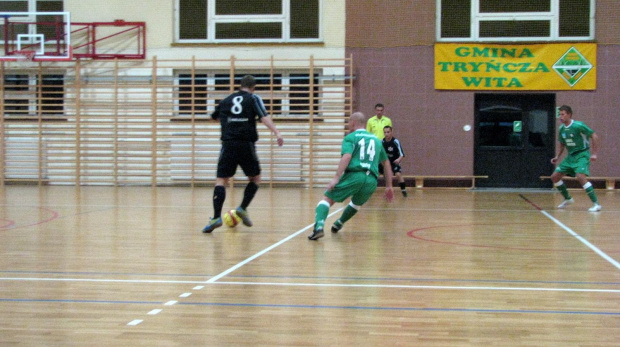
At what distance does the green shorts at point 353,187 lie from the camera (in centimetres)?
779

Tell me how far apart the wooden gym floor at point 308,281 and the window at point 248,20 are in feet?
28.3

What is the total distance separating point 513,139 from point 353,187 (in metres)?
11.0

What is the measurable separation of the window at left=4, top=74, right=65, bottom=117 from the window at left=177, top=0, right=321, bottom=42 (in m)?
3.26

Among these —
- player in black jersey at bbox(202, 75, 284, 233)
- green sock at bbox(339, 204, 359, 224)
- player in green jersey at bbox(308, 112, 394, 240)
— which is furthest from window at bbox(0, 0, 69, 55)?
player in green jersey at bbox(308, 112, 394, 240)

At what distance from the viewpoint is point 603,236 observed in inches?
318

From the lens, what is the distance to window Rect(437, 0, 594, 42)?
1731 cm

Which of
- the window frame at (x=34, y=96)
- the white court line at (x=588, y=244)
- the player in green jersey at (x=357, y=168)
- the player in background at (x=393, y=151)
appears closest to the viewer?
the white court line at (x=588, y=244)

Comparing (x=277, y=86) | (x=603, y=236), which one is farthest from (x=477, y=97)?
(x=603, y=236)

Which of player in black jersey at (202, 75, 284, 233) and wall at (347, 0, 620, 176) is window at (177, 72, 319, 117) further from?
player in black jersey at (202, 75, 284, 233)

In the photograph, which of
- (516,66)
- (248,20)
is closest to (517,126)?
(516,66)

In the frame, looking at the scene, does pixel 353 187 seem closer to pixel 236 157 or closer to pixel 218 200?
pixel 236 157

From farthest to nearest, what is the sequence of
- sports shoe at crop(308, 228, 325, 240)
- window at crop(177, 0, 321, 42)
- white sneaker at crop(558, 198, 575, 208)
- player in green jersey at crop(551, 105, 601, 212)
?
window at crop(177, 0, 321, 42) < white sneaker at crop(558, 198, 575, 208) < player in green jersey at crop(551, 105, 601, 212) < sports shoe at crop(308, 228, 325, 240)

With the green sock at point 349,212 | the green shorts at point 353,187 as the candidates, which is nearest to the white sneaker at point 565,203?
the green sock at point 349,212

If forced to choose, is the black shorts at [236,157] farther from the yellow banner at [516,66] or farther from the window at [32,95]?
the window at [32,95]
